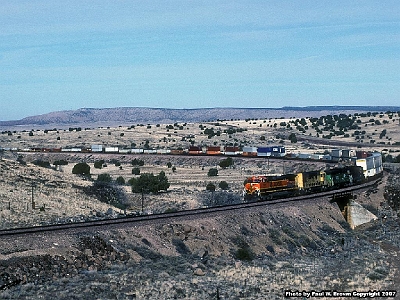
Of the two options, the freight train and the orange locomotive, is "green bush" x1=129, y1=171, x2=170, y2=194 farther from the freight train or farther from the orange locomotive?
the orange locomotive

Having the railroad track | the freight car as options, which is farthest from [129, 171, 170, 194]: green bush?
the railroad track

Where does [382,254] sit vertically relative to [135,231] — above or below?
below

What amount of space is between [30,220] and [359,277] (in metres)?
24.2

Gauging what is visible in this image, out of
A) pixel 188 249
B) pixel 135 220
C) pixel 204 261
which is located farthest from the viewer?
pixel 135 220

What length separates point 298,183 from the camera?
68.8m

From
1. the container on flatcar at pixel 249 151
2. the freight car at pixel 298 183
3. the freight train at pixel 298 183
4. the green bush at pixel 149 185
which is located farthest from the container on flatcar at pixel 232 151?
the green bush at pixel 149 185

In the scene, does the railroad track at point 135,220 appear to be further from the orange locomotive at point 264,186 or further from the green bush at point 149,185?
the green bush at point 149,185

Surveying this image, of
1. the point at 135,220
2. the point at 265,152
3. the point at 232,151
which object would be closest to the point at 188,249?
the point at 135,220

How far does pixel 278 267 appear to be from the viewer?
42.5 meters

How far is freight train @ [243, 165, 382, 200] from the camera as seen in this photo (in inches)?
2475

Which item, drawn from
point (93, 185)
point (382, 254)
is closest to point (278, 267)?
point (382, 254)

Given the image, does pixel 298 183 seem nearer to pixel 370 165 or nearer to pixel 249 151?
pixel 370 165

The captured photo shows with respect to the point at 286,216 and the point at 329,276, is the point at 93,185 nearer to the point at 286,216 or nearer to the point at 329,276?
the point at 286,216

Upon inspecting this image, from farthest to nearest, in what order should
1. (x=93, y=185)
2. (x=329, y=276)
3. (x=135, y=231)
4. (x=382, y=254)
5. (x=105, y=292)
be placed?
(x=93, y=185), (x=382, y=254), (x=135, y=231), (x=329, y=276), (x=105, y=292)
